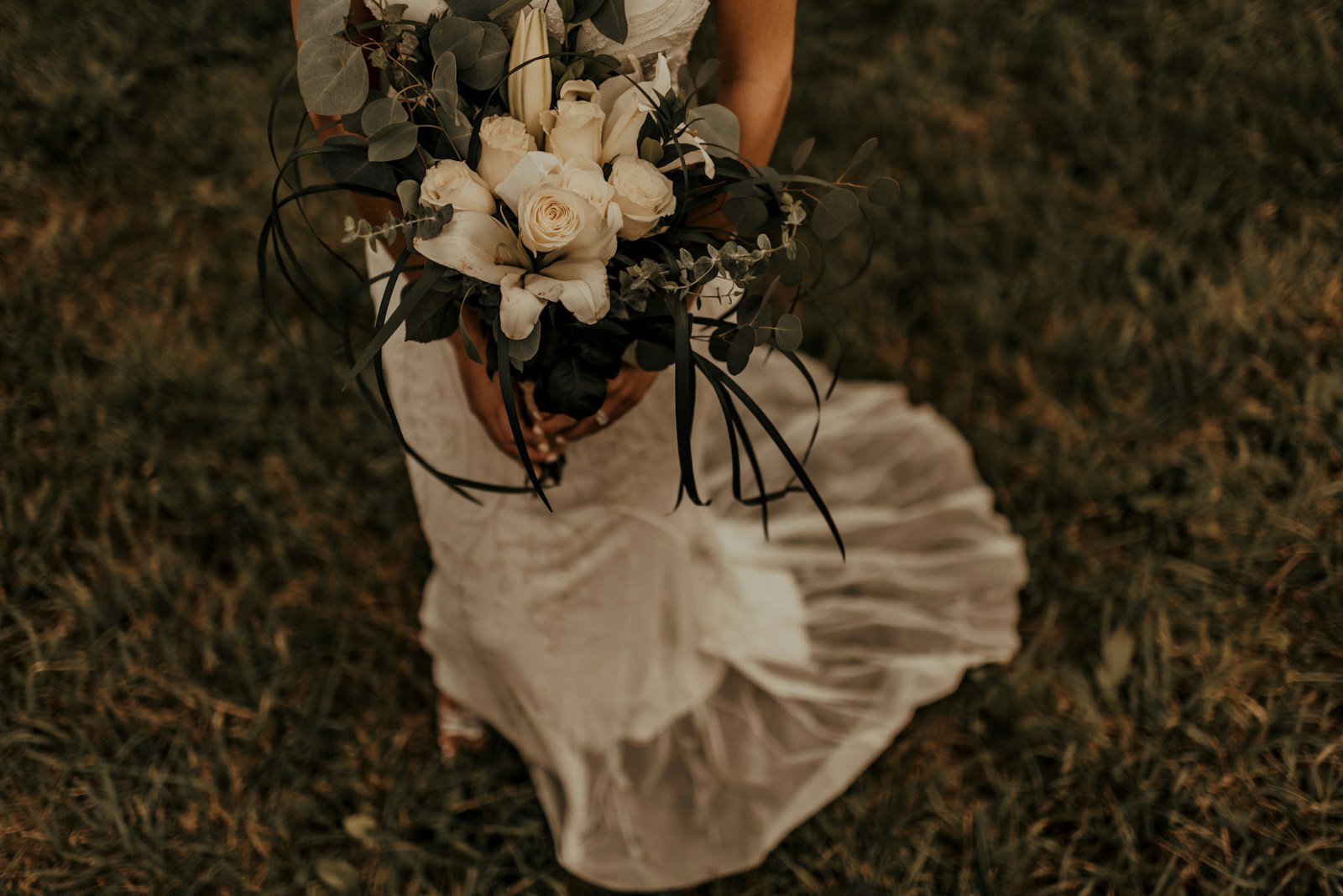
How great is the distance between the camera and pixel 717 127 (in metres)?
1.24

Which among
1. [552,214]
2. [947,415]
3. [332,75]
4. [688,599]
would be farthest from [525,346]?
[947,415]

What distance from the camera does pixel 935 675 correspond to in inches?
84.2

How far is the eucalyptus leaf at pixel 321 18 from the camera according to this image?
1.13m

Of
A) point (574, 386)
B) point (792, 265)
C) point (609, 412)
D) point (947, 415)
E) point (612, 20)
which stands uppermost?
point (612, 20)

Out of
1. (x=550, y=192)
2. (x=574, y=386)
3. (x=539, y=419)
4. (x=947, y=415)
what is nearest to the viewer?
(x=550, y=192)

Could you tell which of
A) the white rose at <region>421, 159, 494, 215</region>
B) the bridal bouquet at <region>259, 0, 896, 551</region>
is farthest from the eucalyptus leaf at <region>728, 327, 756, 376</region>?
the white rose at <region>421, 159, 494, 215</region>

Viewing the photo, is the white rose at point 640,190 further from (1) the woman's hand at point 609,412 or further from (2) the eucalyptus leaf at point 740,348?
(1) the woman's hand at point 609,412

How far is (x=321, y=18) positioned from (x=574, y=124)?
33cm

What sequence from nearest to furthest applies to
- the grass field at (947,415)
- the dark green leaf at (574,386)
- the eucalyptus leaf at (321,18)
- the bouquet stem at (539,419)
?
the eucalyptus leaf at (321,18), the dark green leaf at (574,386), the bouquet stem at (539,419), the grass field at (947,415)

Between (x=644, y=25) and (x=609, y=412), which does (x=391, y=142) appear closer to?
(x=644, y=25)

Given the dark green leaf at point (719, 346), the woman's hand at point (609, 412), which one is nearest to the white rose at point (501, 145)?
the dark green leaf at point (719, 346)

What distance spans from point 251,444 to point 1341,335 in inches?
112

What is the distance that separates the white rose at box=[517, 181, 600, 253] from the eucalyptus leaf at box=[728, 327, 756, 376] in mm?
247

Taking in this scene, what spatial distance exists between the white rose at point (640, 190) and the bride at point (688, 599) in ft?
1.14
